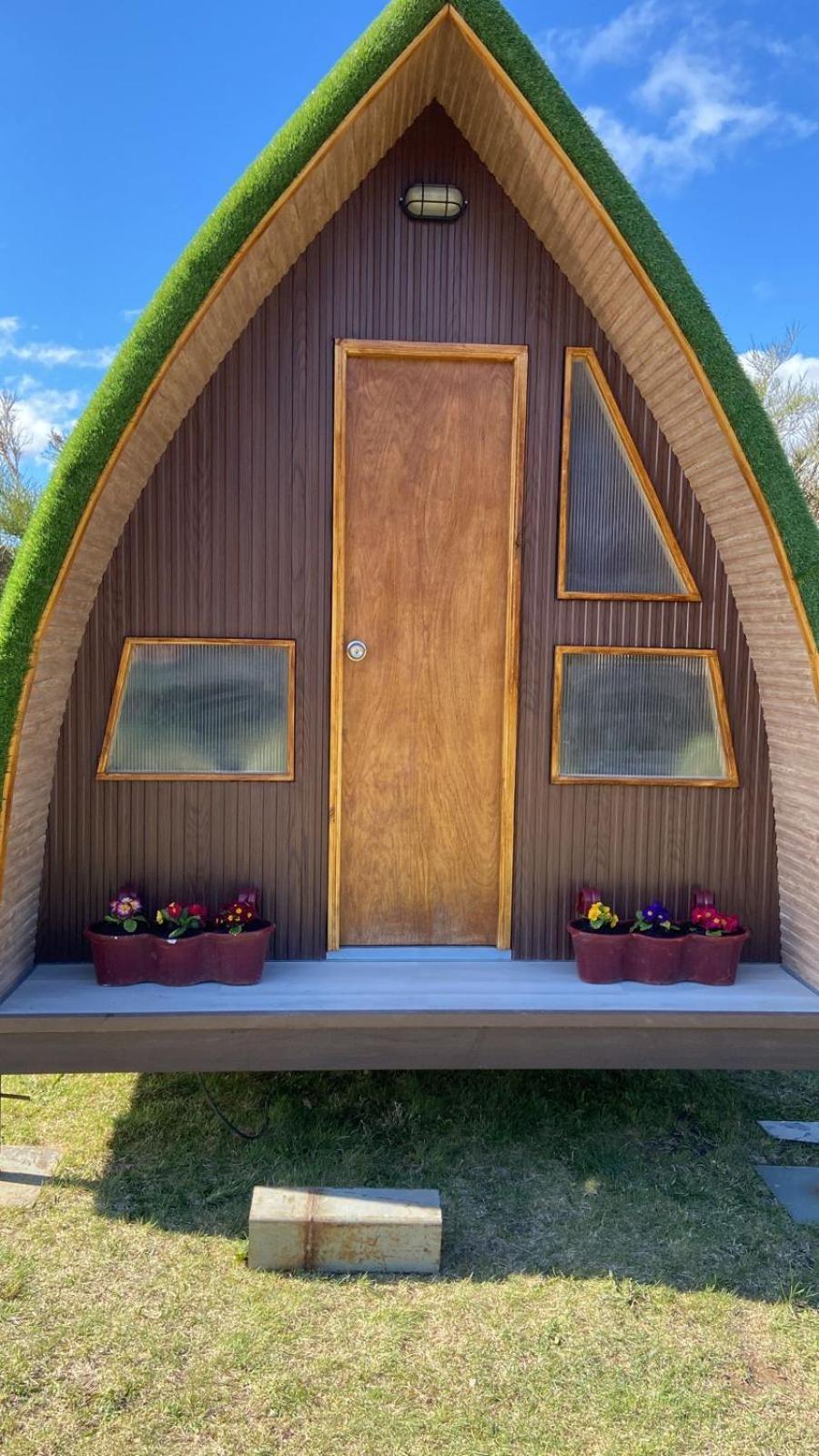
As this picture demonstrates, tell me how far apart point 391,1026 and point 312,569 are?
175cm

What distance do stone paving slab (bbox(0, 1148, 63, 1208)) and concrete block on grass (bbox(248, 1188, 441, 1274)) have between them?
93 cm

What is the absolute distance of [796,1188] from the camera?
12.3 ft

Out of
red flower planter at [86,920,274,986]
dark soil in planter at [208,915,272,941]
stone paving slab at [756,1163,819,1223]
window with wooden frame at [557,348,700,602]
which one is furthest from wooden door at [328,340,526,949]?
stone paving slab at [756,1163,819,1223]

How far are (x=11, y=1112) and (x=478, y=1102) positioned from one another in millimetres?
1971

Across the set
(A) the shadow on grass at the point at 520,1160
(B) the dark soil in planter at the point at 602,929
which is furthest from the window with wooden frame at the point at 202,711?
(A) the shadow on grass at the point at 520,1160

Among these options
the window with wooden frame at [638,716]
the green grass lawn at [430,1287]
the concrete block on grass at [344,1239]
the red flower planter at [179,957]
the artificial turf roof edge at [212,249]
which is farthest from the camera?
the window with wooden frame at [638,716]

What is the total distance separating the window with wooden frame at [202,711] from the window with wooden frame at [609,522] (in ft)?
3.95

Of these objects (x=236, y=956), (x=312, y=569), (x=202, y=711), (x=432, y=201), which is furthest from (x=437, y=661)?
(x=432, y=201)

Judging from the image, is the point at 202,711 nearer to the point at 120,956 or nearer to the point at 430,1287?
the point at 120,956

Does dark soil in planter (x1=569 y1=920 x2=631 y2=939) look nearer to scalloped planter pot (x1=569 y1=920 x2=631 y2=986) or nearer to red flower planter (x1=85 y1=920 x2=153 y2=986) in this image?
scalloped planter pot (x1=569 y1=920 x2=631 y2=986)

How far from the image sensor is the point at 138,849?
157 inches

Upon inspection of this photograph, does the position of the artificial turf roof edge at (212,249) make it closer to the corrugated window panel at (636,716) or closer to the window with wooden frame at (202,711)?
the window with wooden frame at (202,711)

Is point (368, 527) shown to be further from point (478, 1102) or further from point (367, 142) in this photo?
point (478, 1102)

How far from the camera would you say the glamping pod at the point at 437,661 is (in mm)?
3629
